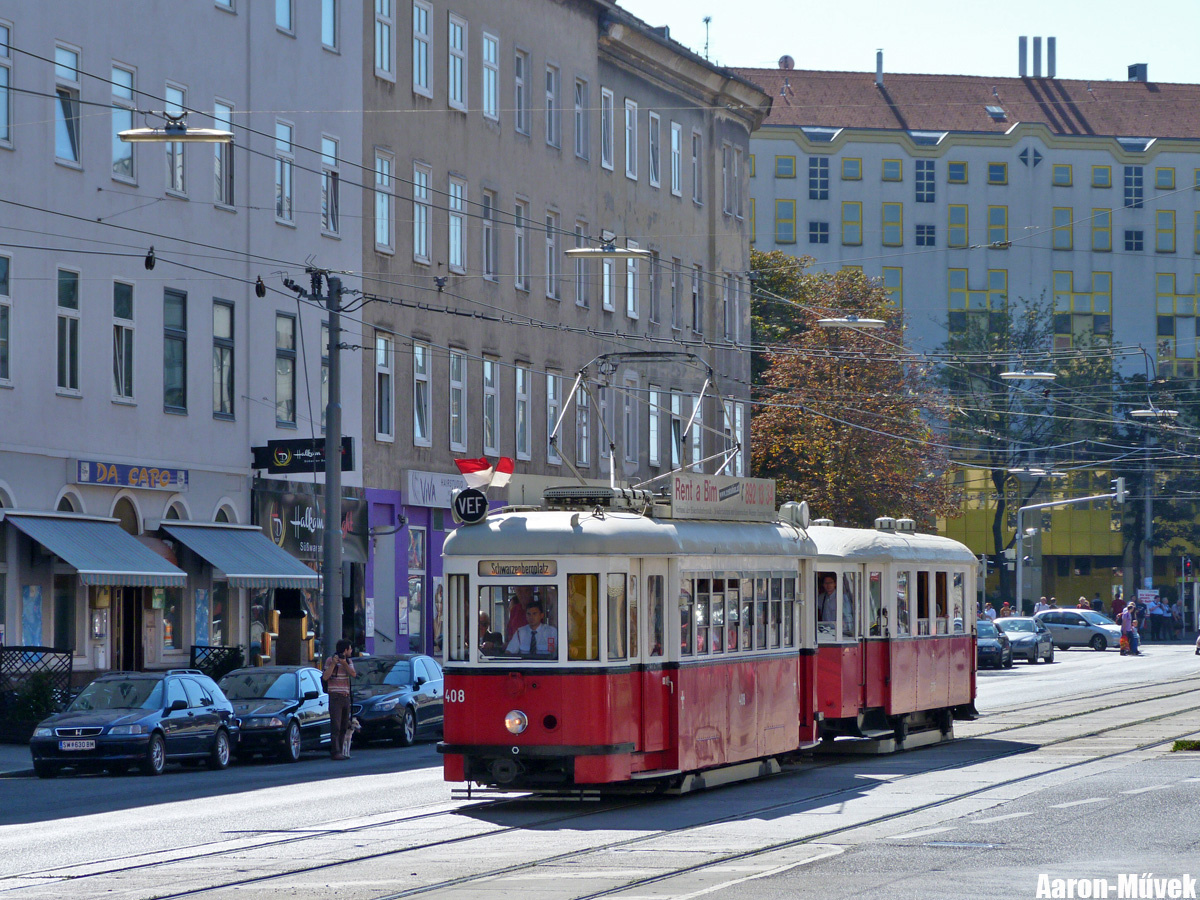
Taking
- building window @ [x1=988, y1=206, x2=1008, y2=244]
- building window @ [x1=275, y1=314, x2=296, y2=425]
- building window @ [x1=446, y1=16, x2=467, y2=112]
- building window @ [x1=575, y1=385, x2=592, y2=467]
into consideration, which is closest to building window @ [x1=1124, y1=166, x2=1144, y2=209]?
building window @ [x1=988, y1=206, x2=1008, y2=244]

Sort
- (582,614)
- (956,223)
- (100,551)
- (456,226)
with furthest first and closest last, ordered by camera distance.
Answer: (956,223), (456,226), (100,551), (582,614)

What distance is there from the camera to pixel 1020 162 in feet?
339

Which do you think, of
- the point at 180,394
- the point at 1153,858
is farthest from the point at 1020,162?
the point at 1153,858

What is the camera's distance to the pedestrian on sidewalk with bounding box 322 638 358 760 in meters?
27.2

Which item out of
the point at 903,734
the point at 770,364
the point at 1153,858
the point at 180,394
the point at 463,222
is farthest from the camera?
the point at 770,364

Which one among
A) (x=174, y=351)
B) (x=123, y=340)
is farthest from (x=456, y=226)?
(x=123, y=340)

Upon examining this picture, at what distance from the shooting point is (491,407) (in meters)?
47.9

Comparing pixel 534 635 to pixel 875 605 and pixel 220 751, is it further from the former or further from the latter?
pixel 220 751

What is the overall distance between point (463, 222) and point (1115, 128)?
67.3 metres

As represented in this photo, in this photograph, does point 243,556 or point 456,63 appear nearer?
point 243,556

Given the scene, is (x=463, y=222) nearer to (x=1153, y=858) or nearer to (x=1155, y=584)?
(x=1153, y=858)

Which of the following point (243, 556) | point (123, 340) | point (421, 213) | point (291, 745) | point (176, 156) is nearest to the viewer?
point (291, 745)

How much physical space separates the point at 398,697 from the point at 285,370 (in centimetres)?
1118

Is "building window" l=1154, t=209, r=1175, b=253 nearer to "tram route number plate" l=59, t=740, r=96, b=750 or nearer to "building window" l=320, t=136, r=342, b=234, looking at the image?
"building window" l=320, t=136, r=342, b=234
